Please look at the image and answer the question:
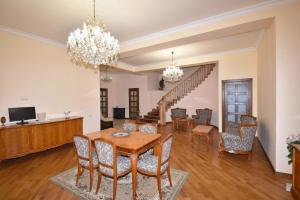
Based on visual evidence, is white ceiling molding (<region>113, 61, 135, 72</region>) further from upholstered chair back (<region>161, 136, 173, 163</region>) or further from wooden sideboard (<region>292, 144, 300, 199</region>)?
wooden sideboard (<region>292, 144, 300, 199</region>)

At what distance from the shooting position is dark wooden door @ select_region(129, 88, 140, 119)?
10641 mm

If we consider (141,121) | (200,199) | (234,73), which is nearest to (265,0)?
(234,73)

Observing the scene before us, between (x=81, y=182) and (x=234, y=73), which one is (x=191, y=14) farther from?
(x=81, y=182)

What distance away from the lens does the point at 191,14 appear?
3.23 m

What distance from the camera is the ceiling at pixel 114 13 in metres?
2.83

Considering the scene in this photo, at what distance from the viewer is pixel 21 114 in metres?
3.86

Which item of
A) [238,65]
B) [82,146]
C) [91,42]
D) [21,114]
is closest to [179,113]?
[238,65]

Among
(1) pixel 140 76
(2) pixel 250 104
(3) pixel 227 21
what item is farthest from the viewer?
(1) pixel 140 76

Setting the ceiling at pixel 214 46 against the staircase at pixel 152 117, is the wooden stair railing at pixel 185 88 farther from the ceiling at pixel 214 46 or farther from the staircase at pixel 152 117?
the ceiling at pixel 214 46

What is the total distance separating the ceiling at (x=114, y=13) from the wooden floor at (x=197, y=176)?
3.34 m

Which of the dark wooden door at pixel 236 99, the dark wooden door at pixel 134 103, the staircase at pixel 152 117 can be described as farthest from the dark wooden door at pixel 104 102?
the dark wooden door at pixel 236 99

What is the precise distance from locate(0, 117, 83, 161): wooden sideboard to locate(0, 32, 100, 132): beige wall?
56cm

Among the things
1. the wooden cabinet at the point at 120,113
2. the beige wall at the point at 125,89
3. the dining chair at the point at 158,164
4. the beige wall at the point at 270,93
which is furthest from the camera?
the wooden cabinet at the point at 120,113

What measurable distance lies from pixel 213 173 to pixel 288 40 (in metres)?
2.90
